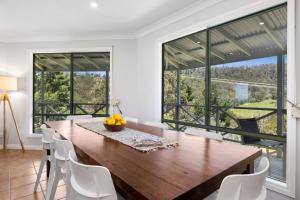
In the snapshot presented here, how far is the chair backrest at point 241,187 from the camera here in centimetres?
88

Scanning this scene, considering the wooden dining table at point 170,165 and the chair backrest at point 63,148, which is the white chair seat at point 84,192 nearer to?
the wooden dining table at point 170,165

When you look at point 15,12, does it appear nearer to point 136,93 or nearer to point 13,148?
point 136,93

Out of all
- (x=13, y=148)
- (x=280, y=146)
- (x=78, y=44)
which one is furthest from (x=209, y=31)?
(x=13, y=148)

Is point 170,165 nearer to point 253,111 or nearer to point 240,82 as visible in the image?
point 253,111

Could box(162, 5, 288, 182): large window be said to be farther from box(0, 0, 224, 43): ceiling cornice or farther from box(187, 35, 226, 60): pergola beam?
box(0, 0, 224, 43): ceiling cornice

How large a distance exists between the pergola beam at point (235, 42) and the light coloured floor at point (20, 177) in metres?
2.89

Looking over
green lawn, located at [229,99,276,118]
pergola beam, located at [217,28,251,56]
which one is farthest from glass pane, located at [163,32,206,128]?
green lawn, located at [229,99,276,118]

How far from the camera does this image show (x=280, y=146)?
212 cm

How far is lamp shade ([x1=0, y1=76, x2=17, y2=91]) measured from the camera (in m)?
3.92

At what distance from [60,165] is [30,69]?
3505mm

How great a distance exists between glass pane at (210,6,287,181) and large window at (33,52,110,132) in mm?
2590

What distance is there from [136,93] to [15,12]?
2.49 m

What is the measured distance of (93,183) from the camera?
1.02m

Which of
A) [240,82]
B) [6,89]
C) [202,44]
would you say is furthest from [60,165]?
[6,89]
